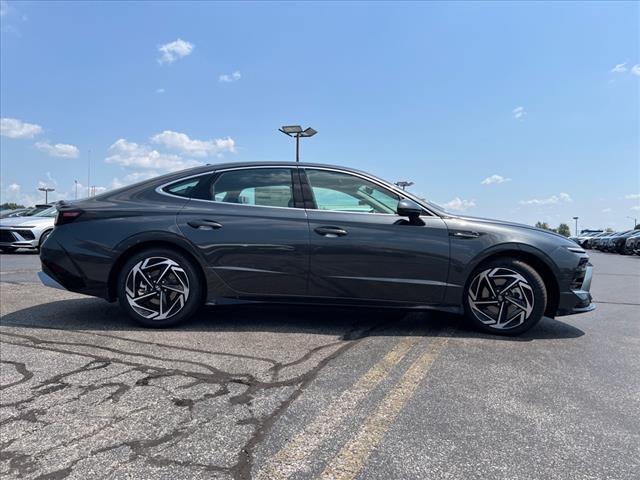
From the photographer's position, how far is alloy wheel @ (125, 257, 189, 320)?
14.2 ft

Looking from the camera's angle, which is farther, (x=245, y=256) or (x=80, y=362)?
(x=245, y=256)

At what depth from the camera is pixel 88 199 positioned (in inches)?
182

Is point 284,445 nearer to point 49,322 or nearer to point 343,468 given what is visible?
point 343,468

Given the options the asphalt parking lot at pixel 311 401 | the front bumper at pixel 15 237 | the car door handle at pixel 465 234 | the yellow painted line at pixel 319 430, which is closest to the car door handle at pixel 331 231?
the asphalt parking lot at pixel 311 401

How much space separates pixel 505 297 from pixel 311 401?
7.92 ft

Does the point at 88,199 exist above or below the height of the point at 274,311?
above

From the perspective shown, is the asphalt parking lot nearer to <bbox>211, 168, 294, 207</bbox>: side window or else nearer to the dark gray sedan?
the dark gray sedan

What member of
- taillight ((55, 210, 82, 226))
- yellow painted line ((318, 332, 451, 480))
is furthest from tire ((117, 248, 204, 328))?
yellow painted line ((318, 332, 451, 480))

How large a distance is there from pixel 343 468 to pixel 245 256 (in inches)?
101

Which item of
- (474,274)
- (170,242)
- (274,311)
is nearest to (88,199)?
(170,242)

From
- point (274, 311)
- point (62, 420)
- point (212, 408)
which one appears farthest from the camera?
point (274, 311)

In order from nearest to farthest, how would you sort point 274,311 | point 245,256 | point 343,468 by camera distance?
1. point 343,468
2. point 245,256
3. point 274,311

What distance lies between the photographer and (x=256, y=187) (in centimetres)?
457

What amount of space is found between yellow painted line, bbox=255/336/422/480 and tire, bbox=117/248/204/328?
189 cm
